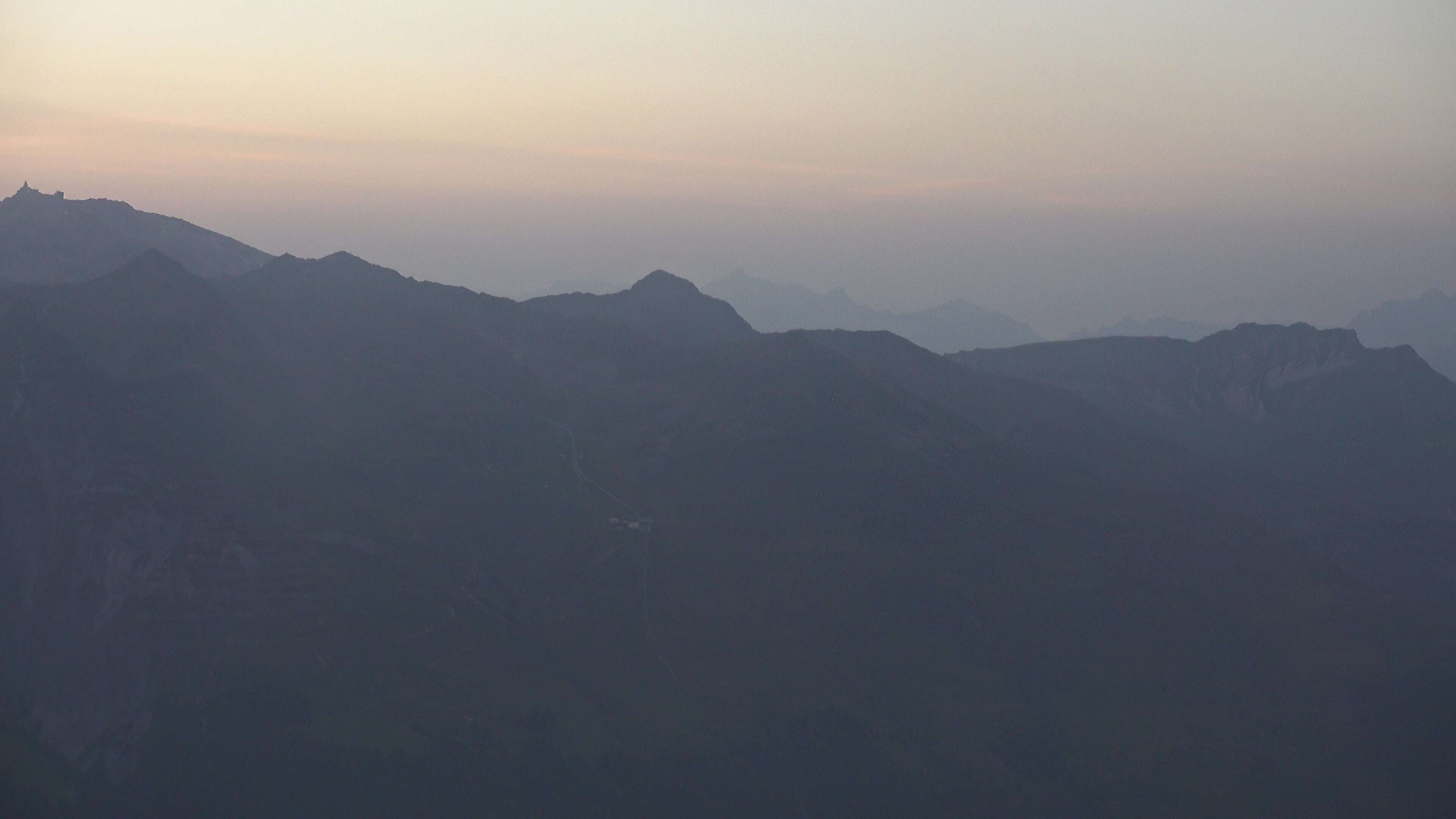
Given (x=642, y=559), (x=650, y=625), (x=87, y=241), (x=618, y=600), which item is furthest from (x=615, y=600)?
(x=87, y=241)

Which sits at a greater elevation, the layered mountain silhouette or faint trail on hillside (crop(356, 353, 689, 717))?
the layered mountain silhouette

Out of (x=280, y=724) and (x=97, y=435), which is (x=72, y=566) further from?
(x=280, y=724)

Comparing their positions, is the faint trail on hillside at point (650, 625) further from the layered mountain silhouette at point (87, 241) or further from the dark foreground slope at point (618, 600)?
the layered mountain silhouette at point (87, 241)

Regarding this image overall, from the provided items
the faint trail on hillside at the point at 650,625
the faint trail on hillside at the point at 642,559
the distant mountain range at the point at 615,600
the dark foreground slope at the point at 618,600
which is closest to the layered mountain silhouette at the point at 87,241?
the distant mountain range at the point at 615,600

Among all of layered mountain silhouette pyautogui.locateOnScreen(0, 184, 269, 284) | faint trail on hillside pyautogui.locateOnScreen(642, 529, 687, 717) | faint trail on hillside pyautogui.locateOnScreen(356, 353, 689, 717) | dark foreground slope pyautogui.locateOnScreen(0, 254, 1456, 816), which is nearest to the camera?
dark foreground slope pyautogui.locateOnScreen(0, 254, 1456, 816)

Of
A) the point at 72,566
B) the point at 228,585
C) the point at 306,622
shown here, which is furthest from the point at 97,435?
the point at 306,622

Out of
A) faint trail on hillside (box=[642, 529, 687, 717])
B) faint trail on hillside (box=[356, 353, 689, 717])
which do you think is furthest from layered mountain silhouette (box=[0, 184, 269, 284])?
faint trail on hillside (box=[642, 529, 687, 717])

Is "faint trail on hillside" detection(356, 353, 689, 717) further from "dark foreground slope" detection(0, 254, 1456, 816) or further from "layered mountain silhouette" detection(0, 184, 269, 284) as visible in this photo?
"layered mountain silhouette" detection(0, 184, 269, 284)

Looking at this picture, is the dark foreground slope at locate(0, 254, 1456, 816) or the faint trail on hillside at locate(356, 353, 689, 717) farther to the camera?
the faint trail on hillside at locate(356, 353, 689, 717)
